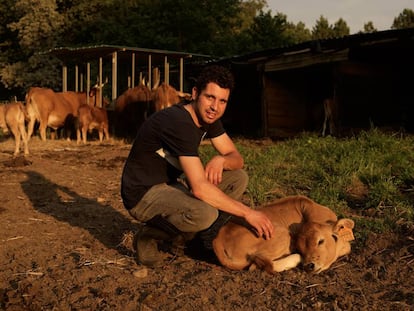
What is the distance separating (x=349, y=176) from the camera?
659 cm

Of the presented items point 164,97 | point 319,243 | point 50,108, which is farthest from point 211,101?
point 50,108

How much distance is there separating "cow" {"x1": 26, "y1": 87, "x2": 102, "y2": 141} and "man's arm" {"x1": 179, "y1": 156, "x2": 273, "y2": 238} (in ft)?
38.7

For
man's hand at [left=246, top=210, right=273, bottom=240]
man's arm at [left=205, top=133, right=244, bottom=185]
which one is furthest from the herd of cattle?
man's hand at [left=246, top=210, right=273, bottom=240]

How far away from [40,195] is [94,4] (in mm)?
26224

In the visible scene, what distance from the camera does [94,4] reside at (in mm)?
30891

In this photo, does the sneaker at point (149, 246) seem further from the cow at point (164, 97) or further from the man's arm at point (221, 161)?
the cow at point (164, 97)

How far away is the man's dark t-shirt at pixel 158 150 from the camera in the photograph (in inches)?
148

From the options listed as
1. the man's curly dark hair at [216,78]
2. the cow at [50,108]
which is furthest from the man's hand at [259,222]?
the cow at [50,108]

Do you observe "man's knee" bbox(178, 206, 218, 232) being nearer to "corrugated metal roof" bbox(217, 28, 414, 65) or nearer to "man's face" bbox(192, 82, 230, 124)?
"man's face" bbox(192, 82, 230, 124)

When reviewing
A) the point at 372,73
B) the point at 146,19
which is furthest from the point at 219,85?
the point at 146,19

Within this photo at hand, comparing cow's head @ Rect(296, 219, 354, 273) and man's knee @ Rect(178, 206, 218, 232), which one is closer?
cow's head @ Rect(296, 219, 354, 273)

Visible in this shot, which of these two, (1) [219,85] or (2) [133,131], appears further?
(2) [133,131]

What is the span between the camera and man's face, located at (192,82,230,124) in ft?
12.5

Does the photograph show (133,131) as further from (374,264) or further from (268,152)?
(374,264)
